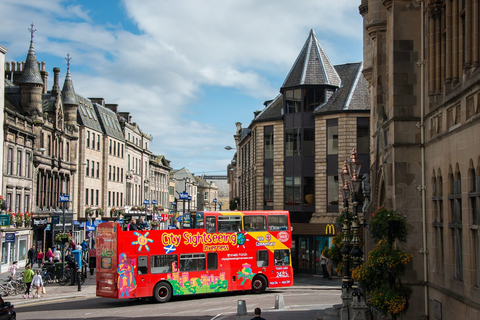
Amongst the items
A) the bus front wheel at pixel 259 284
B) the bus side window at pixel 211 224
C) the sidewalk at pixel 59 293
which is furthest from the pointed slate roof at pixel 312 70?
the sidewalk at pixel 59 293

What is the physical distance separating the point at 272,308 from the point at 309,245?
18.1 metres

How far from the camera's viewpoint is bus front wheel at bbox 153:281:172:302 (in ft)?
95.5

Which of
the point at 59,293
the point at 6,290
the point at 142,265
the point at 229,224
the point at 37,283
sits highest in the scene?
the point at 229,224

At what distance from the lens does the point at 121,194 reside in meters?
79.1

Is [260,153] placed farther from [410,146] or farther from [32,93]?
[410,146]

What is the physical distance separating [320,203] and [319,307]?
17722 millimetres

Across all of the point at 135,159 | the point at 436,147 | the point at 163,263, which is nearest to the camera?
the point at 436,147

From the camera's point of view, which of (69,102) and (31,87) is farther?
(69,102)

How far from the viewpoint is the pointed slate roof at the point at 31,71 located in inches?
2028

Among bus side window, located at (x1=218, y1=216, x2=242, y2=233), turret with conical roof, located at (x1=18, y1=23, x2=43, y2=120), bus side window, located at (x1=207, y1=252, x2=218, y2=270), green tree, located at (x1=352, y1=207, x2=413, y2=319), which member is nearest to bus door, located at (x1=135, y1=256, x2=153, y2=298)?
bus side window, located at (x1=207, y1=252, x2=218, y2=270)

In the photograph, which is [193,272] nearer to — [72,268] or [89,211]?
[72,268]

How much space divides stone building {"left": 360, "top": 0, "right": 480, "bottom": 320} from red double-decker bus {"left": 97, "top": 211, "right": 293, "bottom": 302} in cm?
1406

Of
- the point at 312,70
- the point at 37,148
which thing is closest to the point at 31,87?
the point at 37,148

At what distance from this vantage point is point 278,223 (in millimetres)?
32406
